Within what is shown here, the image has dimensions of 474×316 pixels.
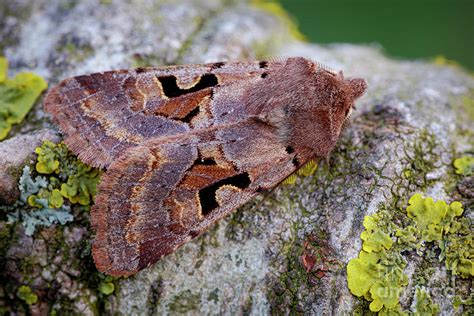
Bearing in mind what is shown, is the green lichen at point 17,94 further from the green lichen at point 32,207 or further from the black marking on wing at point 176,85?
the black marking on wing at point 176,85

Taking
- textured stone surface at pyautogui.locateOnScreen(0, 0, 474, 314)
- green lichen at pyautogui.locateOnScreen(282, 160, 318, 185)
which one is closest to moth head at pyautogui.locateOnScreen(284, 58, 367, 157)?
green lichen at pyautogui.locateOnScreen(282, 160, 318, 185)

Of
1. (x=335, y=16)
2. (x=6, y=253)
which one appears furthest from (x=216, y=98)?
(x=335, y=16)

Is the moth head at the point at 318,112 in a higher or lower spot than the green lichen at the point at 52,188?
higher

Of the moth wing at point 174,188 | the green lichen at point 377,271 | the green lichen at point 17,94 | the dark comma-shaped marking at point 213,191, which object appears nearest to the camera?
the green lichen at point 377,271

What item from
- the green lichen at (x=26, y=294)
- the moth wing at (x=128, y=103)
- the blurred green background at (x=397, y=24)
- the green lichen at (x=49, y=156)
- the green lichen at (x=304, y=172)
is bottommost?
the green lichen at (x=26, y=294)

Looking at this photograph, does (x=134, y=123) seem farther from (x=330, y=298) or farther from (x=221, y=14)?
(x=221, y=14)

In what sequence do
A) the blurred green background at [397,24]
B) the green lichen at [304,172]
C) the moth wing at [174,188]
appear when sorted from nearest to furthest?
the moth wing at [174,188]
the green lichen at [304,172]
the blurred green background at [397,24]

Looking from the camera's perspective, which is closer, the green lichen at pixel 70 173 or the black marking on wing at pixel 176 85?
the green lichen at pixel 70 173

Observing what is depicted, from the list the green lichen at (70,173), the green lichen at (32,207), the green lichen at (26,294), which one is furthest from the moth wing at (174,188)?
the green lichen at (26,294)
